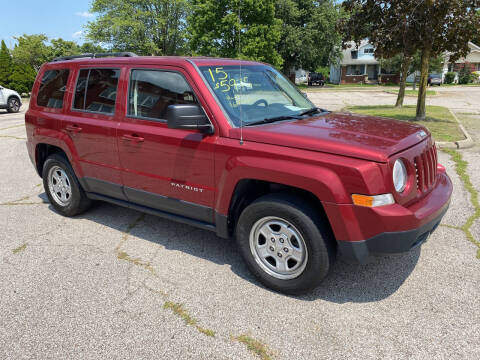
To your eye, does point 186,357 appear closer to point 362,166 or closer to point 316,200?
point 316,200

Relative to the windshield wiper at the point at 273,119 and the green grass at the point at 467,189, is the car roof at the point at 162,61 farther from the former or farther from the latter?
the green grass at the point at 467,189

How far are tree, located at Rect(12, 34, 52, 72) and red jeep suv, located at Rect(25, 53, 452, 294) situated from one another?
4763cm

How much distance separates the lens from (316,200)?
3080 mm

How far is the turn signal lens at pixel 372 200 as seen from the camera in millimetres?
2695

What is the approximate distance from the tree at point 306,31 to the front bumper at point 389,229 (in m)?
42.8

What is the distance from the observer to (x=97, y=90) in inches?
168

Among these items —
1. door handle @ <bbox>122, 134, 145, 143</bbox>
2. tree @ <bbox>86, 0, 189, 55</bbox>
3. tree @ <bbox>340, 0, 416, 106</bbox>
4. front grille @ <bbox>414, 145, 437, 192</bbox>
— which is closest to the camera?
front grille @ <bbox>414, 145, 437, 192</bbox>

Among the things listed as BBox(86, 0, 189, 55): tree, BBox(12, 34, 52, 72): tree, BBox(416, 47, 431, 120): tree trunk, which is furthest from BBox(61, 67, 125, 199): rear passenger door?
BBox(12, 34, 52, 72): tree

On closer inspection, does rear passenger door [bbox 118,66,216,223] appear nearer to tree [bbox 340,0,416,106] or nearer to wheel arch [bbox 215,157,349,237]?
wheel arch [bbox 215,157,349,237]

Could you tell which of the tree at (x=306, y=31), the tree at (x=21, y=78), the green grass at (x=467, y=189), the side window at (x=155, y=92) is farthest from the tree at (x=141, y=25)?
the side window at (x=155, y=92)

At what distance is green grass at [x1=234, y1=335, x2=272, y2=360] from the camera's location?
258cm

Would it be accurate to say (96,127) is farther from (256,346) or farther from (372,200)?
(372,200)

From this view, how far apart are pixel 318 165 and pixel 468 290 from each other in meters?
1.73

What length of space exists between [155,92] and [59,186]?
2188 millimetres
